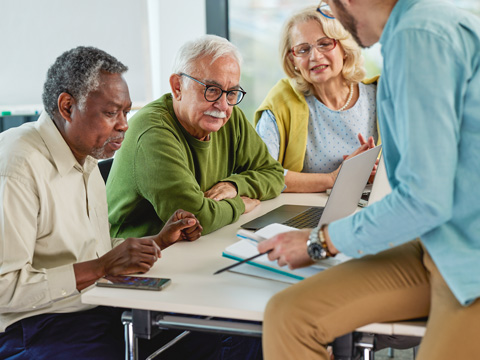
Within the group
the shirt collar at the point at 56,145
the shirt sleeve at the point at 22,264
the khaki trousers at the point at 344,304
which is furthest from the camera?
the shirt collar at the point at 56,145

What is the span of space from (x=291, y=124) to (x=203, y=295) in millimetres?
1480

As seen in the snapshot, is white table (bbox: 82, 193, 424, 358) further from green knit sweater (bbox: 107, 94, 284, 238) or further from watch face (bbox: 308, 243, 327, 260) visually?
green knit sweater (bbox: 107, 94, 284, 238)

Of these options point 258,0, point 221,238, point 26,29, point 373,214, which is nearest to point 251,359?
point 221,238

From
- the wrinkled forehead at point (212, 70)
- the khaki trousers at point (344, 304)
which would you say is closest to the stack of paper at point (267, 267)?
the khaki trousers at point (344, 304)

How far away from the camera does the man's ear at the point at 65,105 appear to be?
156cm

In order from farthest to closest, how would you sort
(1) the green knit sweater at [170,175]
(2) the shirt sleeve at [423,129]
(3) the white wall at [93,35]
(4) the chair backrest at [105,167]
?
(3) the white wall at [93,35] → (4) the chair backrest at [105,167] → (1) the green knit sweater at [170,175] → (2) the shirt sleeve at [423,129]

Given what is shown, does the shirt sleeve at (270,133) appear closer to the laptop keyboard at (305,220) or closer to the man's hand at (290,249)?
the laptop keyboard at (305,220)

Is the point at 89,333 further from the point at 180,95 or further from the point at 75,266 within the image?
the point at 180,95

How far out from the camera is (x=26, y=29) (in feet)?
9.28

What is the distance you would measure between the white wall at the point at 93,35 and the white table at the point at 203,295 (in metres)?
1.70

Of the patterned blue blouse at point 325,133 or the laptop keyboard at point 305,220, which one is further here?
the patterned blue blouse at point 325,133

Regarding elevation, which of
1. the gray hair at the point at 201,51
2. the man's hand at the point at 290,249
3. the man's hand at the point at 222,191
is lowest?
the man's hand at the point at 222,191

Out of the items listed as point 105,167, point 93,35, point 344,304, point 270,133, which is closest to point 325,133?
point 270,133

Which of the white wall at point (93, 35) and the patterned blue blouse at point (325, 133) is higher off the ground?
the white wall at point (93, 35)
